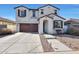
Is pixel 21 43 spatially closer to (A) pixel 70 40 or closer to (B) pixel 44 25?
(B) pixel 44 25

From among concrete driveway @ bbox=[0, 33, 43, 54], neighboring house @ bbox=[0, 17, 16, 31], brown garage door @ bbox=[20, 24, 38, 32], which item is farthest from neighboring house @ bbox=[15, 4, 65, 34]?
concrete driveway @ bbox=[0, 33, 43, 54]

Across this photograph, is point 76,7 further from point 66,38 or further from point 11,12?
point 11,12

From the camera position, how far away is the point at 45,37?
26.1ft

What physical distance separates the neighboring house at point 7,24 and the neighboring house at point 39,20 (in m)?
0.20

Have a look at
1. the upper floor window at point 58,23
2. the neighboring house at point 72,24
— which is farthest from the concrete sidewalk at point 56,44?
the neighboring house at point 72,24

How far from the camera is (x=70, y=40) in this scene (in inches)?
328

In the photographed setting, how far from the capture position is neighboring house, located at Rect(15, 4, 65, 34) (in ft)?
25.6

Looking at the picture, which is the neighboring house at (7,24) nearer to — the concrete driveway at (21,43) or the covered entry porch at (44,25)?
the concrete driveway at (21,43)

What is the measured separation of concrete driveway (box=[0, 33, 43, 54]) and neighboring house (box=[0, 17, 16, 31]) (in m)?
0.36

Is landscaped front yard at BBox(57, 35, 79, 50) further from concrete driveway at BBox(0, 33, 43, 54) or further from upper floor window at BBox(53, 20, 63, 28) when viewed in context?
concrete driveway at BBox(0, 33, 43, 54)

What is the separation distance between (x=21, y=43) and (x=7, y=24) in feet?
3.28
